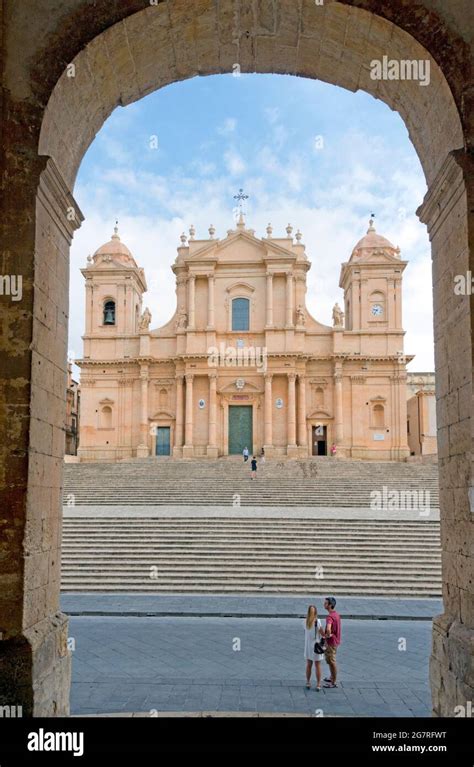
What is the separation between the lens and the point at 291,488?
2522 cm

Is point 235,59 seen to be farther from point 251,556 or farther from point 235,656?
point 251,556

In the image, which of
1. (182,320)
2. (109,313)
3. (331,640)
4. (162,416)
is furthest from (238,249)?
(331,640)

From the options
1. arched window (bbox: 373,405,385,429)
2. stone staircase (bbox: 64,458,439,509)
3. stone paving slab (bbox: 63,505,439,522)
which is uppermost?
arched window (bbox: 373,405,385,429)

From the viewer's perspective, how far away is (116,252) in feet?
142

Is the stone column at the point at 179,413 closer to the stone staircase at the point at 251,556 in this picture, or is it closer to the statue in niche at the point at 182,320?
the statue in niche at the point at 182,320

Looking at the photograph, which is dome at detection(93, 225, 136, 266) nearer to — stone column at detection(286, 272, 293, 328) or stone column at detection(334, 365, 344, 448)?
stone column at detection(286, 272, 293, 328)

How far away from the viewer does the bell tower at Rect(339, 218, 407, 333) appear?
40031 mm

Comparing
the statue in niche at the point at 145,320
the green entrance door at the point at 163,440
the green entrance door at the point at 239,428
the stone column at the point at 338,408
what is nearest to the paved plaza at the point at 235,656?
the stone column at the point at 338,408

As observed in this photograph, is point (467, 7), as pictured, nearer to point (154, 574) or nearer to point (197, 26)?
point (197, 26)

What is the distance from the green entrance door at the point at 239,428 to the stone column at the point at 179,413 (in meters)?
2.96

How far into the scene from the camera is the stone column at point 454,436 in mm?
→ 5215

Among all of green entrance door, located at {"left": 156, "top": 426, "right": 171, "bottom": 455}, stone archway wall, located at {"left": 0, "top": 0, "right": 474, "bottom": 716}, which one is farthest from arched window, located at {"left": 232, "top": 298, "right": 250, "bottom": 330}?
stone archway wall, located at {"left": 0, "top": 0, "right": 474, "bottom": 716}

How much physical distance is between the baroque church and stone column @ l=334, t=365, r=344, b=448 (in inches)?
2.6
